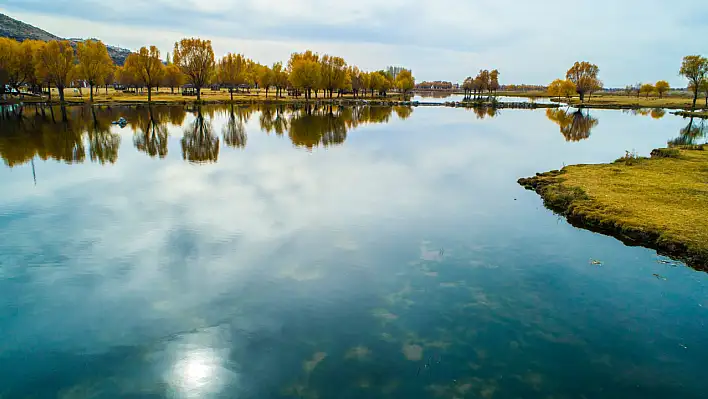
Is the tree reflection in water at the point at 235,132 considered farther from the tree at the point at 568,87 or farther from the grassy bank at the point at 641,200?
the tree at the point at 568,87

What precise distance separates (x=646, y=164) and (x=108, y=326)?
129ft

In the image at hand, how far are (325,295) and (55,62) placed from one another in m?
109

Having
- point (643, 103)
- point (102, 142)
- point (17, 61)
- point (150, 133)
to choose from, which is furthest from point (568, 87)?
point (17, 61)

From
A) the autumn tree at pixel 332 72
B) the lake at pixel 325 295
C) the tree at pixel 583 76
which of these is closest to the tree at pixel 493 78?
the tree at pixel 583 76

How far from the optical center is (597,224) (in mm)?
22078

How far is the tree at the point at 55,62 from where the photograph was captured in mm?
95188

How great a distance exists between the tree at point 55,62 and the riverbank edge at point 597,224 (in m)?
105

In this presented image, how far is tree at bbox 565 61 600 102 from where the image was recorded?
152m

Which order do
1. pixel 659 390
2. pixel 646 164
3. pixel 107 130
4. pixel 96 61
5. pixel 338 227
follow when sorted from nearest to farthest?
pixel 659 390, pixel 338 227, pixel 646 164, pixel 107 130, pixel 96 61

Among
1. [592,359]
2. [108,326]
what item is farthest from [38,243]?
[592,359]

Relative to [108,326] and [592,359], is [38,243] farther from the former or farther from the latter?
[592,359]

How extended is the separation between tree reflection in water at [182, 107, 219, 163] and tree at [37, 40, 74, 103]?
53.1m

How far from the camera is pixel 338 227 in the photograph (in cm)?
2161

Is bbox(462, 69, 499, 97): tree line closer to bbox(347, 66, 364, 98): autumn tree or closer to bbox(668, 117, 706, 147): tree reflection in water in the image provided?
bbox(347, 66, 364, 98): autumn tree
